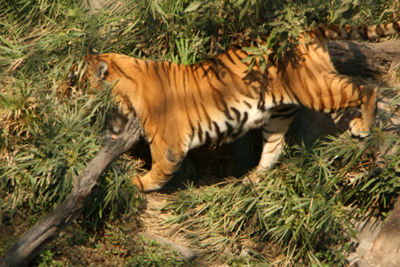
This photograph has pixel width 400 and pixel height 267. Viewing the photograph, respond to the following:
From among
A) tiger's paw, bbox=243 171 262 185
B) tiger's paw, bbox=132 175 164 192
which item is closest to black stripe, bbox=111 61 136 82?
tiger's paw, bbox=132 175 164 192

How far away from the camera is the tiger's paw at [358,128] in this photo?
468cm

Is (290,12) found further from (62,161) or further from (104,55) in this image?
(62,161)

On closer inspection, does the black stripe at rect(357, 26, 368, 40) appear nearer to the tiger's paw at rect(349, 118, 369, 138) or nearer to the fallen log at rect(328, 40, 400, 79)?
the fallen log at rect(328, 40, 400, 79)

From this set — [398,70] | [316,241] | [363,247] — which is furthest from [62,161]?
[398,70]

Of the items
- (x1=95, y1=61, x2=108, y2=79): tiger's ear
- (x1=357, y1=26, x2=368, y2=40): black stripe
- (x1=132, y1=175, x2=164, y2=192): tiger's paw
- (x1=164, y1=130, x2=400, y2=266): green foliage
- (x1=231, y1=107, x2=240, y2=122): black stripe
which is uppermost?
(x1=95, y1=61, x2=108, y2=79): tiger's ear

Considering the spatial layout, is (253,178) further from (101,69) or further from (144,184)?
(101,69)

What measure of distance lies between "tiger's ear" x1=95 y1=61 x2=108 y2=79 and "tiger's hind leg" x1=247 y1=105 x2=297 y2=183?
5.40 ft

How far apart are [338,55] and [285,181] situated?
160cm

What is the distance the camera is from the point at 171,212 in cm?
496

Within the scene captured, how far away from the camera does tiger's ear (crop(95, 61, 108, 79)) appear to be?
15.2ft

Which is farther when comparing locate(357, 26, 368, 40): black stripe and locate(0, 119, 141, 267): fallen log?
locate(357, 26, 368, 40): black stripe

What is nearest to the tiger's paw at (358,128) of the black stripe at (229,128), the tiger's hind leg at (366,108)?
the tiger's hind leg at (366,108)

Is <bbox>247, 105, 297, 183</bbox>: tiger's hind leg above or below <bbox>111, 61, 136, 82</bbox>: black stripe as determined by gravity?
below

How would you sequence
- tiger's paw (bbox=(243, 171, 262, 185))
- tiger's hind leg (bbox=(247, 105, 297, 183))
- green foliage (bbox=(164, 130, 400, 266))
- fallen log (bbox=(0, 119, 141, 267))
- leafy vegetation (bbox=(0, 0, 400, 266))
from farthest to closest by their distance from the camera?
tiger's hind leg (bbox=(247, 105, 297, 183)) < tiger's paw (bbox=(243, 171, 262, 185)) < green foliage (bbox=(164, 130, 400, 266)) < leafy vegetation (bbox=(0, 0, 400, 266)) < fallen log (bbox=(0, 119, 141, 267))
